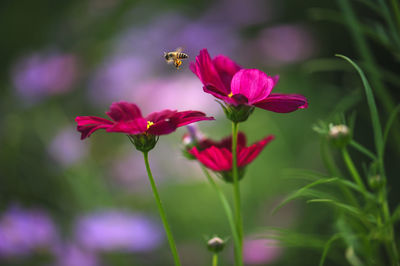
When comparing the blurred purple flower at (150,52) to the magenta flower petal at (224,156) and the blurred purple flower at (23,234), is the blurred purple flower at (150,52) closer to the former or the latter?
the blurred purple flower at (23,234)

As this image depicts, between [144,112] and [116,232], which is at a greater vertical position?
[144,112]

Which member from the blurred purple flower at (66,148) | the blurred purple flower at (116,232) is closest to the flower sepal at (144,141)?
the blurred purple flower at (116,232)

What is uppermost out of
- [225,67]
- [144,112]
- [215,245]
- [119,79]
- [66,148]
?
[119,79]

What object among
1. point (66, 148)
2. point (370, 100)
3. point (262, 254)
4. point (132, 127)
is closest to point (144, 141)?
point (132, 127)

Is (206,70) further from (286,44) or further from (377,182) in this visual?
(286,44)

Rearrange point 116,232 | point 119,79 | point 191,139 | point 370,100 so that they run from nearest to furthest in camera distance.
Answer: point 370,100 → point 191,139 → point 116,232 → point 119,79

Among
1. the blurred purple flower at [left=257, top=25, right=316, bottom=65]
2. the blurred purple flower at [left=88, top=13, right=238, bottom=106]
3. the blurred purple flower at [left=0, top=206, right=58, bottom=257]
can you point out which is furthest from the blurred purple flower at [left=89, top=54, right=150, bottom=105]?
the blurred purple flower at [left=0, top=206, right=58, bottom=257]

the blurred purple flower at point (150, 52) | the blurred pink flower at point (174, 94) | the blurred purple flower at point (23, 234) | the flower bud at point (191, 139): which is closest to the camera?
the flower bud at point (191, 139)

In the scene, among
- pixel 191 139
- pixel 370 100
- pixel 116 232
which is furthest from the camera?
pixel 116 232
